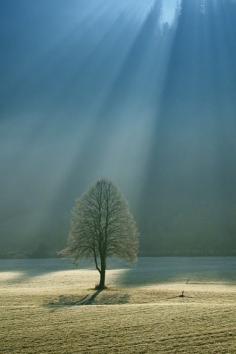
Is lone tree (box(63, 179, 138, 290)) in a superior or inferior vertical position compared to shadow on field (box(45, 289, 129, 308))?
superior

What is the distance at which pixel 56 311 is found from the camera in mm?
38719

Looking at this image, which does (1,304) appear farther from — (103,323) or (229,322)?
(229,322)

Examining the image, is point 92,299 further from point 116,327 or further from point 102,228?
point 116,327

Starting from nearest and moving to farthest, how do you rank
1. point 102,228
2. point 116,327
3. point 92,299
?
point 116,327 → point 92,299 → point 102,228

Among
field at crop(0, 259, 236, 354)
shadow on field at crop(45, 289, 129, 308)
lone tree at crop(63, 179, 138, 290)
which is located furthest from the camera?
lone tree at crop(63, 179, 138, 290)

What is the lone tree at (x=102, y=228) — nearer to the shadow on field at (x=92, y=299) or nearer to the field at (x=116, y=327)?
the shadow on field at (x=92, y=299)

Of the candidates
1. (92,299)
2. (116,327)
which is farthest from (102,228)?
(116,327)

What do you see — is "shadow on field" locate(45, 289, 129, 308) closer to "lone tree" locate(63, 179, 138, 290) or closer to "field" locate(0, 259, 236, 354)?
"field" locate(0, 259, 236, 354)

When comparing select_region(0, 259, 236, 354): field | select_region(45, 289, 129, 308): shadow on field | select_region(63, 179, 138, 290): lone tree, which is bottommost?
select_region(0, 259, 236, 354): field

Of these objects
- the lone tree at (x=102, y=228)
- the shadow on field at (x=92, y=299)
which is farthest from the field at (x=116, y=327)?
the lone tree at (x=102, y=228)

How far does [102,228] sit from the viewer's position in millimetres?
64125

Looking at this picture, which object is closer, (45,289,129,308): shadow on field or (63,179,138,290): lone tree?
(45,289,129,308): shadow on field

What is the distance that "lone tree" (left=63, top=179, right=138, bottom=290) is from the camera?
6334 cm

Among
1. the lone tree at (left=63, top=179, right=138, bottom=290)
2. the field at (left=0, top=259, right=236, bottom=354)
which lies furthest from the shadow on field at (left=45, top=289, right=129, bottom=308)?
the lone tree at (left=63, top=179, right=138, bottom=290)
